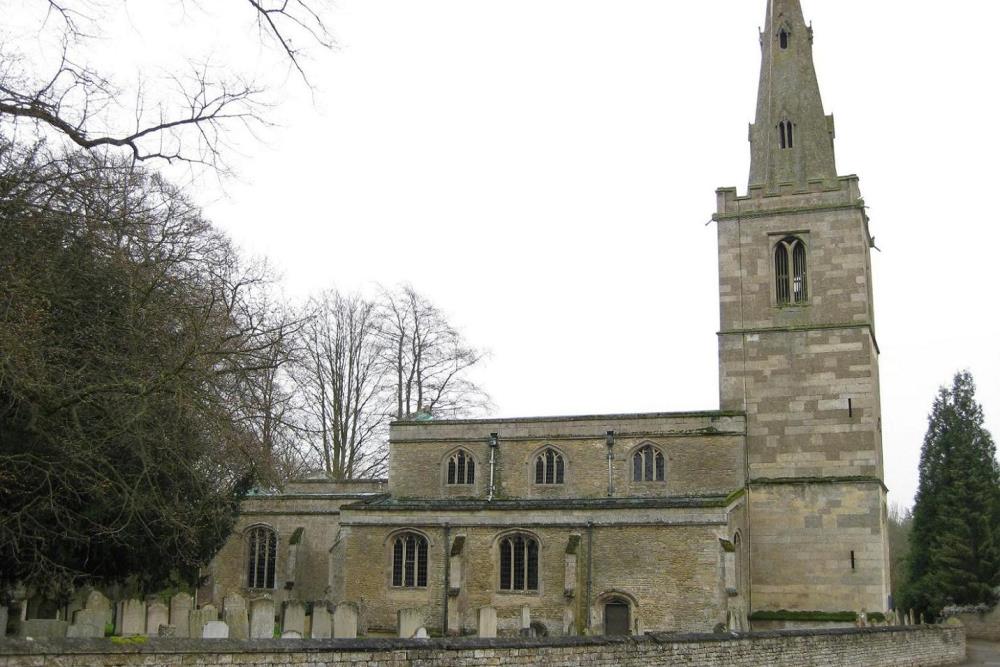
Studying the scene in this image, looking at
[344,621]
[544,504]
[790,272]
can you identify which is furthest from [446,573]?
[344,621]

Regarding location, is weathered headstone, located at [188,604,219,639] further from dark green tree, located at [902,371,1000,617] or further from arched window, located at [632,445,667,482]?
dark green tree, located at [902,371,1000,617]

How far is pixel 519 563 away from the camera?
32094 millimetres

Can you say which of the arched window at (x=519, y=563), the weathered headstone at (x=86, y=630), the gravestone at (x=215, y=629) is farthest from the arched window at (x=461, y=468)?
the weathered headstone at (x=86, y=630)

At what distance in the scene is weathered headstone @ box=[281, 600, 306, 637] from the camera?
1623cm

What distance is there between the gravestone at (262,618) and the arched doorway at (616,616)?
16.3 meters

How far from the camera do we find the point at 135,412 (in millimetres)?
13180

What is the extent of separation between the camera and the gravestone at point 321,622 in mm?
16453

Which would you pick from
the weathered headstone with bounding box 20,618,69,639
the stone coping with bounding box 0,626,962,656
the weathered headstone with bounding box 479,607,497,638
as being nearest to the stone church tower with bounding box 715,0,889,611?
the weathered headstone with bounding box 479,607,497,638

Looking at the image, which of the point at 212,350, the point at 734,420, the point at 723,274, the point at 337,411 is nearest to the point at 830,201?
the point at 723,274

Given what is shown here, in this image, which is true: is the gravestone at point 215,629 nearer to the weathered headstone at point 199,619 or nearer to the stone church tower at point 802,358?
the weathered headstone at point 199,619

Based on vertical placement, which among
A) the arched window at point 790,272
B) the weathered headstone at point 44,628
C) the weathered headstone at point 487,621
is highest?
the arched window at point 790,272

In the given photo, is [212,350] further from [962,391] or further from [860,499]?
[962,391]

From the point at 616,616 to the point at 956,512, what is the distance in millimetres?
22189

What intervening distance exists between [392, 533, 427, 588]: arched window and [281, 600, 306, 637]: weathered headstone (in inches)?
636
